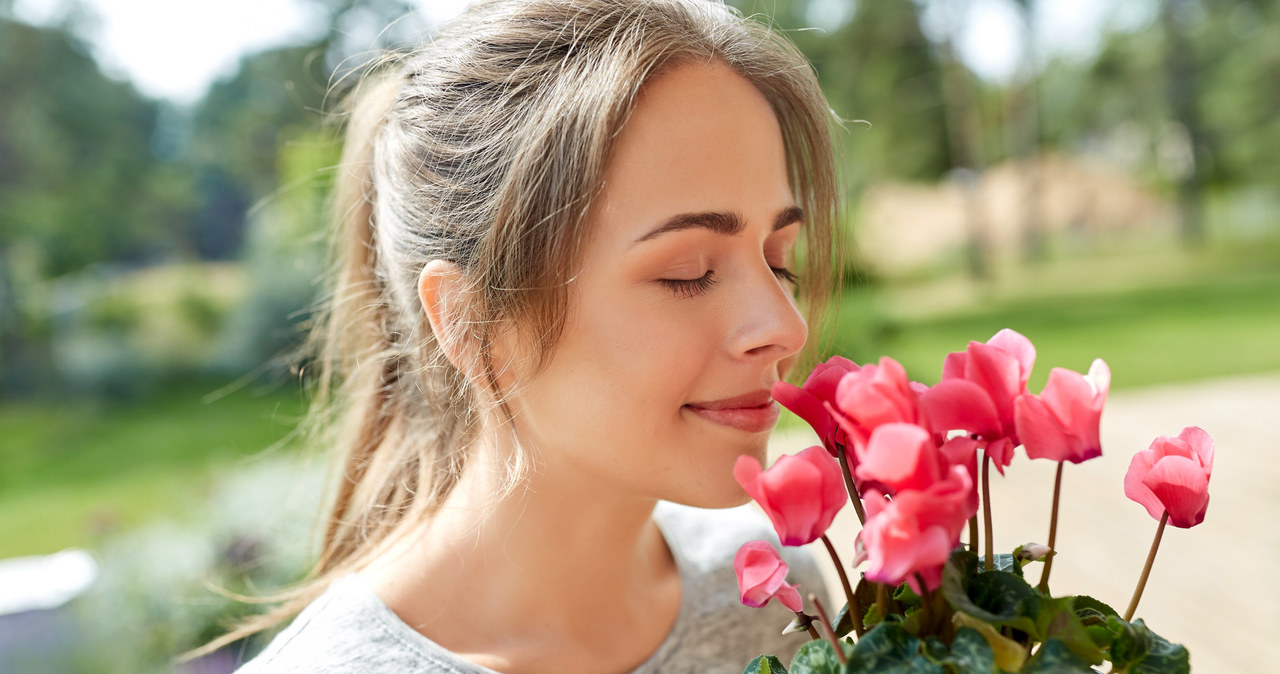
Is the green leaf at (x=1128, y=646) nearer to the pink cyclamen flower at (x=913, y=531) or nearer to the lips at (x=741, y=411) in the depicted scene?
the pink cyclamen flower at (x=913, y=531)

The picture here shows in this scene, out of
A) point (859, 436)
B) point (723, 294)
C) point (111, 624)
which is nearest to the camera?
point (859, 436)

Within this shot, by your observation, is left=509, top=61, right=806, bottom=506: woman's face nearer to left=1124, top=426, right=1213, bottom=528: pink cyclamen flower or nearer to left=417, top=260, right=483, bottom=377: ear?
left=417, top=260, right=483, bottom=377: ear

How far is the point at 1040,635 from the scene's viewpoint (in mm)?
642

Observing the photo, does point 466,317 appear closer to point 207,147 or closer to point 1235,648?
point 1235,648

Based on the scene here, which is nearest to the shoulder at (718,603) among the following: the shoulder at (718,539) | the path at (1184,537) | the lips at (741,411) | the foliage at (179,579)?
the shoulder at (718,539)

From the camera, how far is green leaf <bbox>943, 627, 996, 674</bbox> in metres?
0.59

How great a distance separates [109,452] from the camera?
9.48 m

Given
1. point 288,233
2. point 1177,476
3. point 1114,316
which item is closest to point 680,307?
point 1177,476

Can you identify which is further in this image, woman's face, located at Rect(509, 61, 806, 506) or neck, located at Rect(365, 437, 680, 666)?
neck, located at Rect(365, 437, 680, 666)

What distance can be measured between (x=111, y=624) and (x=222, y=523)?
56 centimetres

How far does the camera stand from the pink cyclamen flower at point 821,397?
734mm

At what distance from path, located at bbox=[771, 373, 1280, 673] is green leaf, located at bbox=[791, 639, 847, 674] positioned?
2324mm

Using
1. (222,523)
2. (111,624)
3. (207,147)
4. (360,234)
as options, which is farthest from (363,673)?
(207,147)

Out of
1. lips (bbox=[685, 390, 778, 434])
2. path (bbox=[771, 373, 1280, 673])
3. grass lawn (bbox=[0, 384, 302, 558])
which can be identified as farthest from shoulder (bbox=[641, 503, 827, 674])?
grass lawn (bbox=[0, 384, 302, 558])
